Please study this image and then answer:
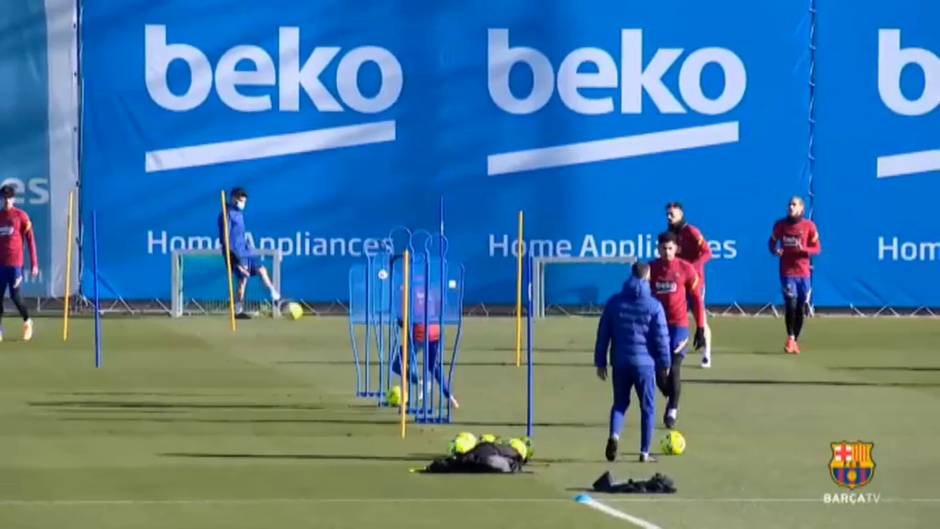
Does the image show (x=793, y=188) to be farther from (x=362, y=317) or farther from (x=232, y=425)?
(x=232, y=425)

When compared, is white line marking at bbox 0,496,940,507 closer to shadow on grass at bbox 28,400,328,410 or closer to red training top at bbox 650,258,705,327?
red training top at bbox 650,258,705,327

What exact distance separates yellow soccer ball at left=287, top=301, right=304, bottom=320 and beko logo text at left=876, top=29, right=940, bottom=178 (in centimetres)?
963

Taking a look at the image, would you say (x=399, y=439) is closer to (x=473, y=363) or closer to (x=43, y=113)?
(x=473, y=363)

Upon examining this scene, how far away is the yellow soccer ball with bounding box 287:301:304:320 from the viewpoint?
111ft

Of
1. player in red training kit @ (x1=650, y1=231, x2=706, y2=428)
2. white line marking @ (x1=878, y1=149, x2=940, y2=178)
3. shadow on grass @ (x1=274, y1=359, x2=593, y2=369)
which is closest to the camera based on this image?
player in red training kit @ (x1=650, y1=231, x2=706, y2=428)

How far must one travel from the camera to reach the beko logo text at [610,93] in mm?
34938

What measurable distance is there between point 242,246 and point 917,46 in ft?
37.7

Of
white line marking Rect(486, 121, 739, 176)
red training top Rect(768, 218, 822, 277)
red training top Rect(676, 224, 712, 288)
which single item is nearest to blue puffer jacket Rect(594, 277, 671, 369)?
red training top Rect(676, 224, 712, 288)

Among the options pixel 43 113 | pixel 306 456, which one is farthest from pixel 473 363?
pixel 43 113

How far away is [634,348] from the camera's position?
→ 58.0 feet

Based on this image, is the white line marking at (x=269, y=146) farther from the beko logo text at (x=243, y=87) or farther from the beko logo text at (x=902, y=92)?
the beko logo text at (x=902, y=92)

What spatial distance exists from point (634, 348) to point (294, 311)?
16.6 meters

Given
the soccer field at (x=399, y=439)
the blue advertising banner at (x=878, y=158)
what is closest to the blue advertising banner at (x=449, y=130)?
the blue advertising banner at (x=878, y=158)

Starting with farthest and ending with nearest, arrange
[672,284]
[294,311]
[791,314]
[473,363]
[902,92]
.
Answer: [902,92], [294,311], [791,314], [473,363], [672,284]
